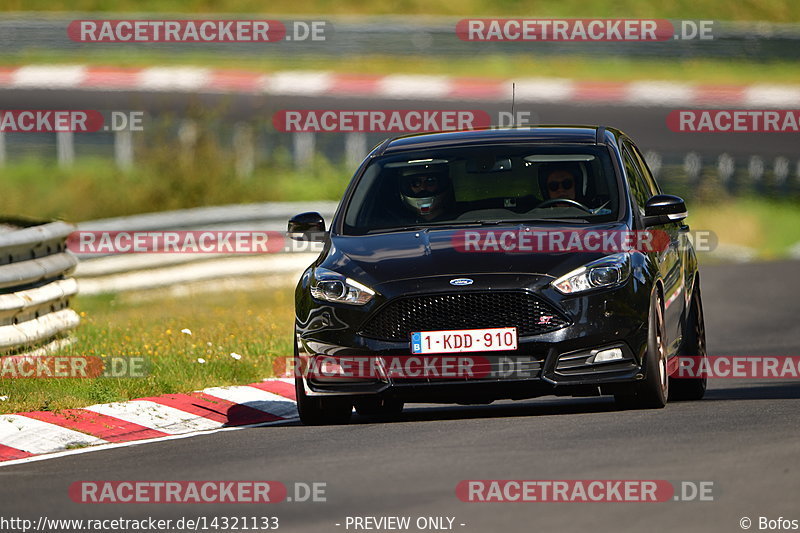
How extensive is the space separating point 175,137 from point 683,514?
20.0 metres

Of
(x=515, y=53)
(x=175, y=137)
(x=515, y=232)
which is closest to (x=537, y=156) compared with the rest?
(x=515, y=232)

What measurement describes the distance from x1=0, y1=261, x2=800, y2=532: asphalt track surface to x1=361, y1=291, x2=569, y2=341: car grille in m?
0.54

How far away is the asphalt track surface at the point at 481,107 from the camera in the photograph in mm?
30281

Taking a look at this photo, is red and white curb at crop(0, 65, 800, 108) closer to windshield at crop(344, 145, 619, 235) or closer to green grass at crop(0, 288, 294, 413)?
green grass at crop(0, 288, 294, 413)

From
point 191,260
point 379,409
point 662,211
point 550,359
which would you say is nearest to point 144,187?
point 191,260

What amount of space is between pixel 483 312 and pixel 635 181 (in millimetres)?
Result: 2078

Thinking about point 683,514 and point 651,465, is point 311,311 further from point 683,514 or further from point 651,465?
point 683,514

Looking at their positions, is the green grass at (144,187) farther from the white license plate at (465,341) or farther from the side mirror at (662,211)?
the white license plate at (465,341)

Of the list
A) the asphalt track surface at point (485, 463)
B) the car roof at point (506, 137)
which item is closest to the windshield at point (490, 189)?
the car roof at point (506, 137)

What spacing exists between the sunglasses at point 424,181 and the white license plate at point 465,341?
58.7 inches

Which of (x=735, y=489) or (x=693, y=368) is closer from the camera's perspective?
(x=735, y=489)

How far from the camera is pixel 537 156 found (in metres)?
11.3

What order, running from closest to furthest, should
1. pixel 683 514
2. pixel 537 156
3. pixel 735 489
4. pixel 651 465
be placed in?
pixel 683 514
pixel 735 489
pixel 651 465
pixel 537 156

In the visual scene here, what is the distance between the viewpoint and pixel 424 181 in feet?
36.9
